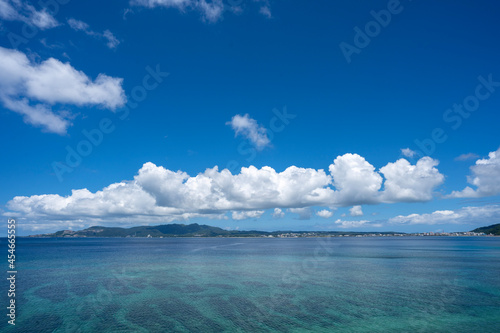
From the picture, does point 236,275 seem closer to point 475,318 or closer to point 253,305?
point 253,305

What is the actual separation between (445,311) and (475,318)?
2549 mm

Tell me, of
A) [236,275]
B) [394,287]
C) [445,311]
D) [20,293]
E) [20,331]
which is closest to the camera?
[20,331]

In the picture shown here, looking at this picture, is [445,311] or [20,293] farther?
[20,293]

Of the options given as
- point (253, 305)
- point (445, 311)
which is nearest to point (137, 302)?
point (253, 305)

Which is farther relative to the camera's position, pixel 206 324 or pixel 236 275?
pixel 236 275

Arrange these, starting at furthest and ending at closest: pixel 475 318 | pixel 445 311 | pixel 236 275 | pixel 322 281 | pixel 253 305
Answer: pixel 236 275
pixel 322 281
pixel 253 305
pixel 445 311
pixel 475 318

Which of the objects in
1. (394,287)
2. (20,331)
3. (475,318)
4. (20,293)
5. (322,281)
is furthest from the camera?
(322,281)

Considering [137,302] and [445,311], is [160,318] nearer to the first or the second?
[137,302]

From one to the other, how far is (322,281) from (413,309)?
17237 mm

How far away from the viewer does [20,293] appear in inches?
1507

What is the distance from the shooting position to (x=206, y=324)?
2598cm

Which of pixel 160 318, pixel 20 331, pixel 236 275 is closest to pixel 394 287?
pixel 236 275

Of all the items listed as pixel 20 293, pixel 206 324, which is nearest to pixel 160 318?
pixel 206 324

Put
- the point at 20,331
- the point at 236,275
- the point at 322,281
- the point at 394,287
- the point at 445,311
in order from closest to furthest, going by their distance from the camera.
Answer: the point at 20,331
the point at 445,311
the point at 394,287
the point at 322,281
the point at 236,275
